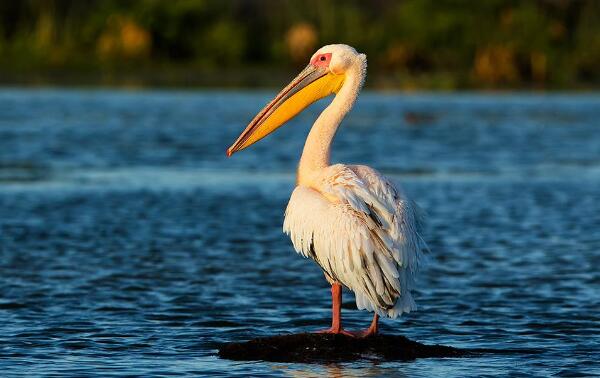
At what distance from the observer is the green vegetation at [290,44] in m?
45.0

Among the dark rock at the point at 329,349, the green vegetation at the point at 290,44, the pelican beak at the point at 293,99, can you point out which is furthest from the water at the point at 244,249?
the green vegetation at the point at 290,44

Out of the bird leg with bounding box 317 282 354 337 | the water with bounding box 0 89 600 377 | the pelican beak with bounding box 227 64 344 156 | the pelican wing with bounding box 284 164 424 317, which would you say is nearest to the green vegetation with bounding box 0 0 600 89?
the water with bounding box 0 89 600 377

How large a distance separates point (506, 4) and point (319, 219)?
42934 millimetres

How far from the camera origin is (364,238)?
7617mm

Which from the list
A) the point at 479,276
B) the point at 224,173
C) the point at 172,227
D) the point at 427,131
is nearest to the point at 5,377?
the point at 479,276

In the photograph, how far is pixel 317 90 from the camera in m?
8.84

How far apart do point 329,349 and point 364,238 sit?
65 centimetres

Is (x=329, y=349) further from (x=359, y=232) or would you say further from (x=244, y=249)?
(x=244, y=249)

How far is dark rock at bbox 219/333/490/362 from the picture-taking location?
7.73 meters

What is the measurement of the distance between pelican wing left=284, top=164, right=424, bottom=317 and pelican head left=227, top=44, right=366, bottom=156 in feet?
3.48

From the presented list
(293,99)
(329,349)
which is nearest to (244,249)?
(293,99)

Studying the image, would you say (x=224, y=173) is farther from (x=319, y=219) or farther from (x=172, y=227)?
(x=319, y=219)

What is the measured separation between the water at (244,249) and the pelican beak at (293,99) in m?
1.25

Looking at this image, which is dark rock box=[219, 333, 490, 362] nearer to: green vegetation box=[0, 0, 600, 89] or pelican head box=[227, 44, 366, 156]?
pelican head box=[227, 44, 366, 156]
